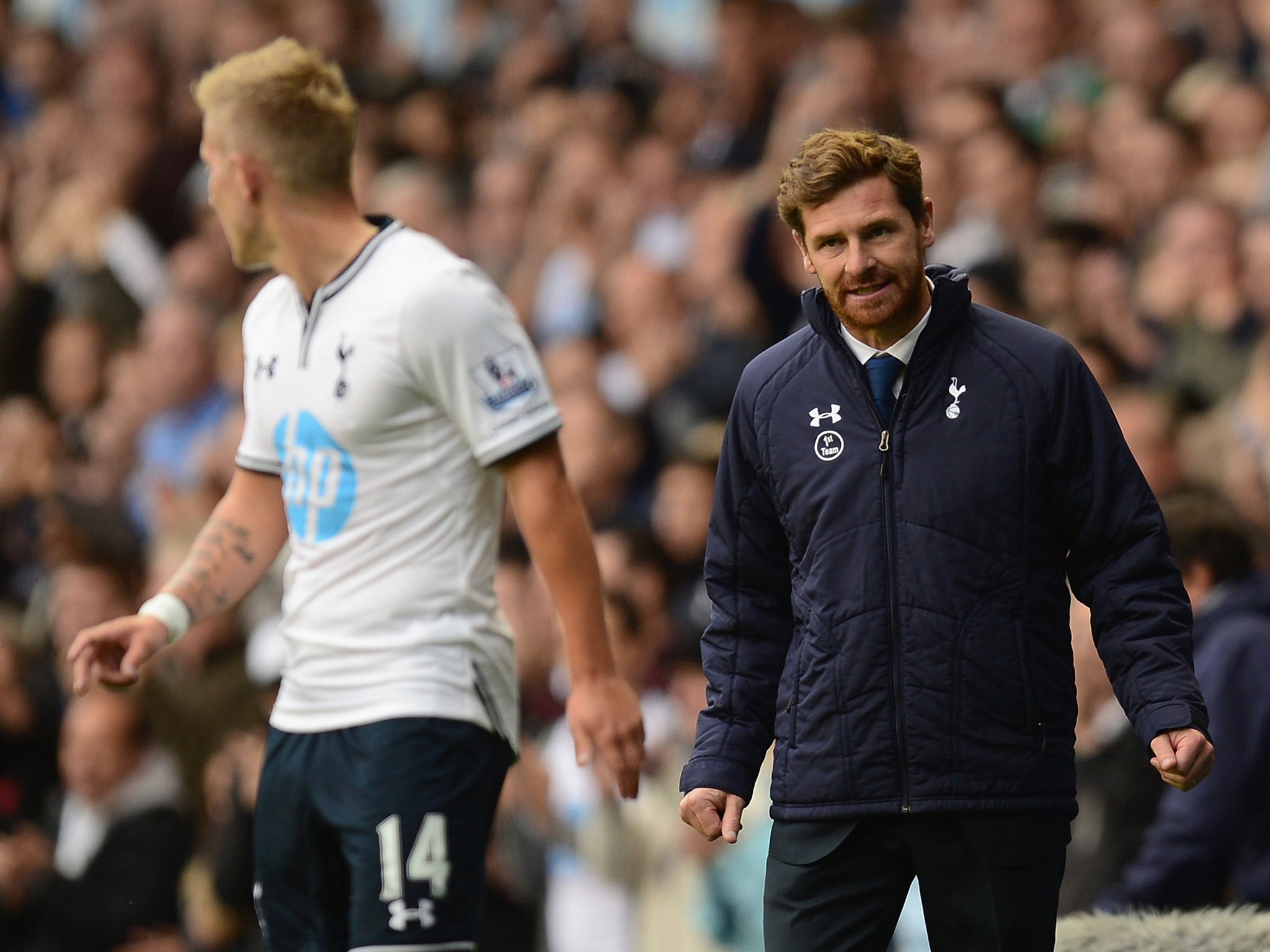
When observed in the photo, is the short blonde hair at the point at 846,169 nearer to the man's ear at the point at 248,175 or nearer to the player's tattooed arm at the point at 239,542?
the man's ear at the point at 248,175

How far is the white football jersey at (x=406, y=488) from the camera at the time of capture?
3436 mm

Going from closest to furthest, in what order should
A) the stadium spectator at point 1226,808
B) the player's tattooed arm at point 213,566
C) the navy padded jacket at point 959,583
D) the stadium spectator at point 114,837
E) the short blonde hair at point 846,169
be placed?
the navy padded jacket at point 959,583 < the short blonde hair at point 846,169 < the player's tattooed arm at point 213,566 < the stadium spectator at point 1226,808 < the stadium spectator at point 114,837

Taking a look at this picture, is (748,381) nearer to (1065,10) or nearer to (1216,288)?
(1216,288)

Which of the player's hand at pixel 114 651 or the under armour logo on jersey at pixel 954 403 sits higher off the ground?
the under armour logo on jersey at pixel 954 403

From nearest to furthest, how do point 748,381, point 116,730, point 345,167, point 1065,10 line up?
point 748,381 < point 345,167 < point 116,730 < point 1065,10

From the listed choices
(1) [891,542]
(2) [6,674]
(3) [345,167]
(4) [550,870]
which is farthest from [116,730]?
(1) [891,542]

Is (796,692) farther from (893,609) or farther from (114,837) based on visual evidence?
(114,837)

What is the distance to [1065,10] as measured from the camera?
7805 mm

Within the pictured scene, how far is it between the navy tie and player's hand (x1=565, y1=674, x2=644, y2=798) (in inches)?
27.4

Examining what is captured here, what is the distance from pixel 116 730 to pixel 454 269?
14.0ft

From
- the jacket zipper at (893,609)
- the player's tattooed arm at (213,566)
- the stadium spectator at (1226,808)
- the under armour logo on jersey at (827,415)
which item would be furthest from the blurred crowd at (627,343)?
the player's tattooed arm at (213,566)

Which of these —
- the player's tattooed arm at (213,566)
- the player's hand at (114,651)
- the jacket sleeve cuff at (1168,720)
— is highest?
the player's tattooed arm at (213,566)

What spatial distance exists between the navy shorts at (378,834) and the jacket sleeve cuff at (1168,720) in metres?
1.19

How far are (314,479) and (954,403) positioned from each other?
4.04 ft
